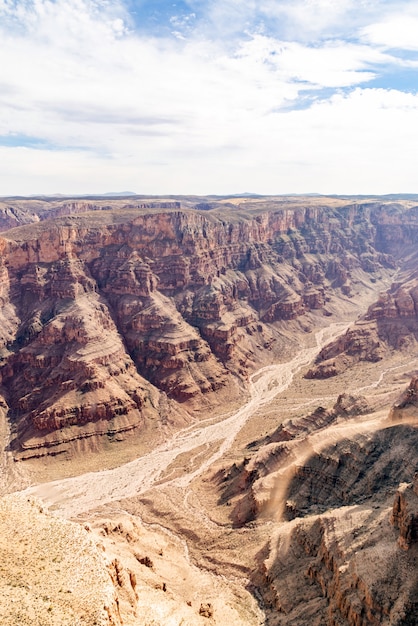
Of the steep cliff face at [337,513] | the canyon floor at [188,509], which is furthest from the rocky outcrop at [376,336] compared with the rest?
A: the steep cliff face at [337,513]

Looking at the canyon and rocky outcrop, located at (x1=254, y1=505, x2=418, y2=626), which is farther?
the canyon

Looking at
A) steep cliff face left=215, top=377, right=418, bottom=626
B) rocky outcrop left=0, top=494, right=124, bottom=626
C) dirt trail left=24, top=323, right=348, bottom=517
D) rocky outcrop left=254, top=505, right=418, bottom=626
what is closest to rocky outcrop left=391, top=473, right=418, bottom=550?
steep cliff face left=215, top=377, right=418, bottom=626

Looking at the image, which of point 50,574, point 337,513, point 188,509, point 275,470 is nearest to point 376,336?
point 275,470

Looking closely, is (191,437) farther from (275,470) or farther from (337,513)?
(337,513)

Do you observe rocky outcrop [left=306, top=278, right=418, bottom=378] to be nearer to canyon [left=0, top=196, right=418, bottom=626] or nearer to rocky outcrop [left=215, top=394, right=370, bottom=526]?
canyon [left=0, top=196, right=418, bottom=626]

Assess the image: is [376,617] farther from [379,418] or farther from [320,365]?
[320,365]

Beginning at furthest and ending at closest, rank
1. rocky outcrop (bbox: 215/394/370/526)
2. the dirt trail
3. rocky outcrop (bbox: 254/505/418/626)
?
1. the dirt trail
2. rocky outcrop (bbox: 215/394/370/526)
3. rocky outcrop (bbox: 254/505/418/626)
